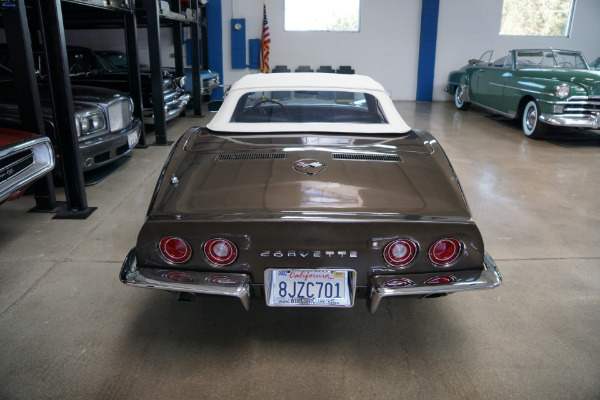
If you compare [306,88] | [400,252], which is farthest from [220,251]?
[306,88]

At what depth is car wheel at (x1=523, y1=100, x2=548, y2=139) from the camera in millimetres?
7612

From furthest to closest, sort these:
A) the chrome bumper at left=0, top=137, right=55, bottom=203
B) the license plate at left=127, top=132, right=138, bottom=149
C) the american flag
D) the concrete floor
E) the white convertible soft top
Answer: the american flag
the license plate at left=127, top=132, right=138, bottom=149
the chrome bumper at left=0, top=137, right=55, bottom=203
the white convertible soft top
the concrete floor

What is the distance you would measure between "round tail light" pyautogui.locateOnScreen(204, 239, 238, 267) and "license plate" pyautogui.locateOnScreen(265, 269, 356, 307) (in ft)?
0.56

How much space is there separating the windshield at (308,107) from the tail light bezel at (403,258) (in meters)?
1.26

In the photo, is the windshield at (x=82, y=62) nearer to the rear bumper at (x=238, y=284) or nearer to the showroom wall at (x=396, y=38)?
the showroom wall at (x=396, y=38)

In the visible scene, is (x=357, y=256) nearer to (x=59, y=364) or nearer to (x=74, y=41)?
(x=59, y=364)

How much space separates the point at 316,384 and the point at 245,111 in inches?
73.4

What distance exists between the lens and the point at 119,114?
17.3ft

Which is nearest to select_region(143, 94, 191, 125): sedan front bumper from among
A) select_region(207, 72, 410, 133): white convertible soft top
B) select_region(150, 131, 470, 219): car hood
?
select_region(207, 72, 410, 133): white convertible soft top

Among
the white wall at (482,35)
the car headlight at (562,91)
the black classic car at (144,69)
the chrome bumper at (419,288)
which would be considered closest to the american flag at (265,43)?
the black classic car at (144,69)

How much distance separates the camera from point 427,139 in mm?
2793

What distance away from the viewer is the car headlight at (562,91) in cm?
710

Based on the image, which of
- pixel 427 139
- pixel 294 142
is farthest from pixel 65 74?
pixel 427 139

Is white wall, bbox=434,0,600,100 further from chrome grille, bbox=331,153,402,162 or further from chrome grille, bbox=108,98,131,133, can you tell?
chrome grille, bbox=331,153,402,162
